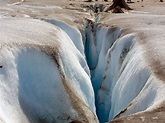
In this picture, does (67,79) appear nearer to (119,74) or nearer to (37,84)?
(37,84)

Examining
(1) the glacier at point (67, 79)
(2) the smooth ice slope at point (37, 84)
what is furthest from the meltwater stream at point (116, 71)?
(2) the smooth ice slope at point (37, 84)

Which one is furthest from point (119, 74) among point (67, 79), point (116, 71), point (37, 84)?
point (37, 84)

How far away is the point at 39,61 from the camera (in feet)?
41.9

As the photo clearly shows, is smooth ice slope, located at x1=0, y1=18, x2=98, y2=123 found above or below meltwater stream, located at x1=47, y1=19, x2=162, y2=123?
above

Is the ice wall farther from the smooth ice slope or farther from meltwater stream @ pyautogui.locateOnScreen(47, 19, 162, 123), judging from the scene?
the smooth ice slope

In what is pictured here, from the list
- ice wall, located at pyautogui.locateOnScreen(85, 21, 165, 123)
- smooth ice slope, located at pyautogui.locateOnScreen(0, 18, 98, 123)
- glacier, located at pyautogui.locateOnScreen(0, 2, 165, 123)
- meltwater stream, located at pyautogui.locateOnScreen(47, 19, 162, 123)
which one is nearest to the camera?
smooth ice slope, located at pyautogui.locateOnScreen(0, 18, 98, 123)

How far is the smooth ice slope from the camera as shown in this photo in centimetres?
1040

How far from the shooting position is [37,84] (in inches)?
471

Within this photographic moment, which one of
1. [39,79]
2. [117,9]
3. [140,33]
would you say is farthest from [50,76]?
[117,9]

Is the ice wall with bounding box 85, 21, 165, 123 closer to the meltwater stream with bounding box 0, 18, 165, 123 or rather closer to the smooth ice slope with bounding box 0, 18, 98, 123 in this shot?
the meltwater stream with bounding box 0, 18, 165, 123

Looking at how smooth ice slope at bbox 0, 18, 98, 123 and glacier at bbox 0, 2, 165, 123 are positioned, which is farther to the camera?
glacier at bbox 0, 2, 165, 123

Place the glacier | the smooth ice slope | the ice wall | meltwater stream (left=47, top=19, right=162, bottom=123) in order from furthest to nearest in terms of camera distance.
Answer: meltwater stream (left=47, top=19, right=162, bottom=123), the ice wall, the glacier, the smooth ice slope

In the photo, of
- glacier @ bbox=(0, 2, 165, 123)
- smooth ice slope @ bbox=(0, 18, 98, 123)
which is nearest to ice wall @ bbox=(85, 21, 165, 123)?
glacier @ bbox=(0, 2, 165, 123)

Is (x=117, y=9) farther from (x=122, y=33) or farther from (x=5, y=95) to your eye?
(x=5, y=95)
